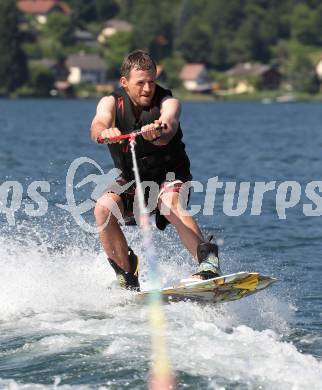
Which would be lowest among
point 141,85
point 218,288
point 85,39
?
point 218,288

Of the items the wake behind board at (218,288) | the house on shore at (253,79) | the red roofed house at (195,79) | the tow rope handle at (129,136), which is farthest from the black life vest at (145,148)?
the house on shore at (253,79)

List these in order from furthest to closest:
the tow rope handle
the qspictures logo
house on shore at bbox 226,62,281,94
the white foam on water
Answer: house on shore at bbox 226,62,281,94
the qspictures logo
the tow rope handle
the white foam on water

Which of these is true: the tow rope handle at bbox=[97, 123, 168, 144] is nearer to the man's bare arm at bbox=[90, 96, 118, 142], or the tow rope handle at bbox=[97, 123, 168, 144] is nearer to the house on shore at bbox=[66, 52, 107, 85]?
the man's bare arm at bbox=[90, 96, 118, 142]

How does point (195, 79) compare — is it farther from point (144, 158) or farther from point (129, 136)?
point (129, 136)

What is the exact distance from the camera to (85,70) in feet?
515

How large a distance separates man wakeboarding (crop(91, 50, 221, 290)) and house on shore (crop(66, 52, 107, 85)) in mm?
143643

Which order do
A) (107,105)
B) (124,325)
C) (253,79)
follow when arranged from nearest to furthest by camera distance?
(124,325) → (107,105) → (253,79)

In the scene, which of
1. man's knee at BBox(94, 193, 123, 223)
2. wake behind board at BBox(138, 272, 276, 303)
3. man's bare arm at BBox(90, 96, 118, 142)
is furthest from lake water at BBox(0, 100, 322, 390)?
man's bare arm at BBox(90, 96, 118, 142)

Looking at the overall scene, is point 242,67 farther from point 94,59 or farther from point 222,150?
point 222,150

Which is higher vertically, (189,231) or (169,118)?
(169,118)

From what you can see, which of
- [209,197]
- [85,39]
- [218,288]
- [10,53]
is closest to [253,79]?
[10,53]

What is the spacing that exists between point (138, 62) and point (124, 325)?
2.35 m

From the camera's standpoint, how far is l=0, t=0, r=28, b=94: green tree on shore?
438ft

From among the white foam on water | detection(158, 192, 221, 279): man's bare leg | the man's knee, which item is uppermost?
the man's knee
